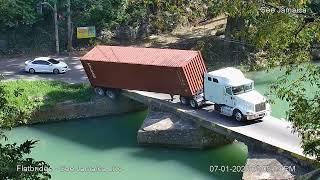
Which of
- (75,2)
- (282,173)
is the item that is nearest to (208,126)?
(282,173)

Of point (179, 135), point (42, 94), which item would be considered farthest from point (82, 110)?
point (179, 135)

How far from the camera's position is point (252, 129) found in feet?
73.5

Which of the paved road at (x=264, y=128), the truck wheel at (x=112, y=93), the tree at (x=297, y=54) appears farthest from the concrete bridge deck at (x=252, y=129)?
the tree at (x=297, y=54)

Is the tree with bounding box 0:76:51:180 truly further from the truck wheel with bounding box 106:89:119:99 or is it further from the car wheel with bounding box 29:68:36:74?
the car wheel with bounding box 29:68:36:74

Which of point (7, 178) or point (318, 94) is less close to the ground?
point (318, 94)

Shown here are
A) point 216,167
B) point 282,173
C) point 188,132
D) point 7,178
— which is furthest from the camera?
point 188,132

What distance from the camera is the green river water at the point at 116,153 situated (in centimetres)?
2161

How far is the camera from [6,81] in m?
30.2

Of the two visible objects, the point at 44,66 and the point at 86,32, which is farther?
the point at 86,32

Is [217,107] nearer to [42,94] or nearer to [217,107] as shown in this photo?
[217,107]

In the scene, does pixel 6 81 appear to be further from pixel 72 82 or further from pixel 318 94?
pixel 318 94

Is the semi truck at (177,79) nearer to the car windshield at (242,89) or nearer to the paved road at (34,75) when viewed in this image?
the car windshield at (242,89)

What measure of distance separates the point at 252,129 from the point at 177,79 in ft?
14.8

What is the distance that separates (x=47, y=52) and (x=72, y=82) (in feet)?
22.4
